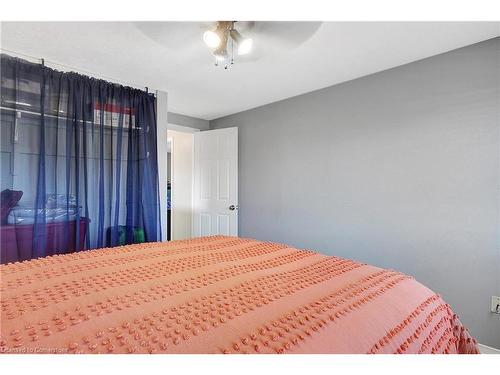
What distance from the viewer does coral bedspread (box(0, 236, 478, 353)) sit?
0.74 meters

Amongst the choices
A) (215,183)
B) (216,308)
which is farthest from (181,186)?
(216,308)

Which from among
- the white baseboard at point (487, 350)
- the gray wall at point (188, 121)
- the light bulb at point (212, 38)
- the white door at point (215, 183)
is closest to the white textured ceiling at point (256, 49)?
the light bulb at point (212, 38)

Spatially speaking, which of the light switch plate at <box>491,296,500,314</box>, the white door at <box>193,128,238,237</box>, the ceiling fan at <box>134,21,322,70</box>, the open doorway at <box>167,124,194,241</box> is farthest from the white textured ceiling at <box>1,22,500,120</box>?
the light switch plate at <box>491,296,500,314</box>

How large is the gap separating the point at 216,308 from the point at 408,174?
2106 millimetres

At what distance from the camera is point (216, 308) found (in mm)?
921

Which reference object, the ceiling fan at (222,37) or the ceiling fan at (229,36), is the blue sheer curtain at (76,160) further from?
the ceiling fan at (222,37)

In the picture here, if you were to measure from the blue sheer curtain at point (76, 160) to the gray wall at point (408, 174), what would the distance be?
1.60 meters

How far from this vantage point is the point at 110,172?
2.64 metres

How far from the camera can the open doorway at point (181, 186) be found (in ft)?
14.4

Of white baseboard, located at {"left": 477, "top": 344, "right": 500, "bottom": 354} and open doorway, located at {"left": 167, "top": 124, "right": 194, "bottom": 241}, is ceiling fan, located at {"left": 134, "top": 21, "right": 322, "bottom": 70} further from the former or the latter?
white baseboard, located at {"left": 477, "top": 344, "right": 500, "bottom": 354}

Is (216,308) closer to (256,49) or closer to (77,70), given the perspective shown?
(256,49)

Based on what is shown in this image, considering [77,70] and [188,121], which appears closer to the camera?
[77,70]

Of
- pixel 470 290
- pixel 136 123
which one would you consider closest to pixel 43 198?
pixel 136 123

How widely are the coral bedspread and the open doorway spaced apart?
2.89 m
